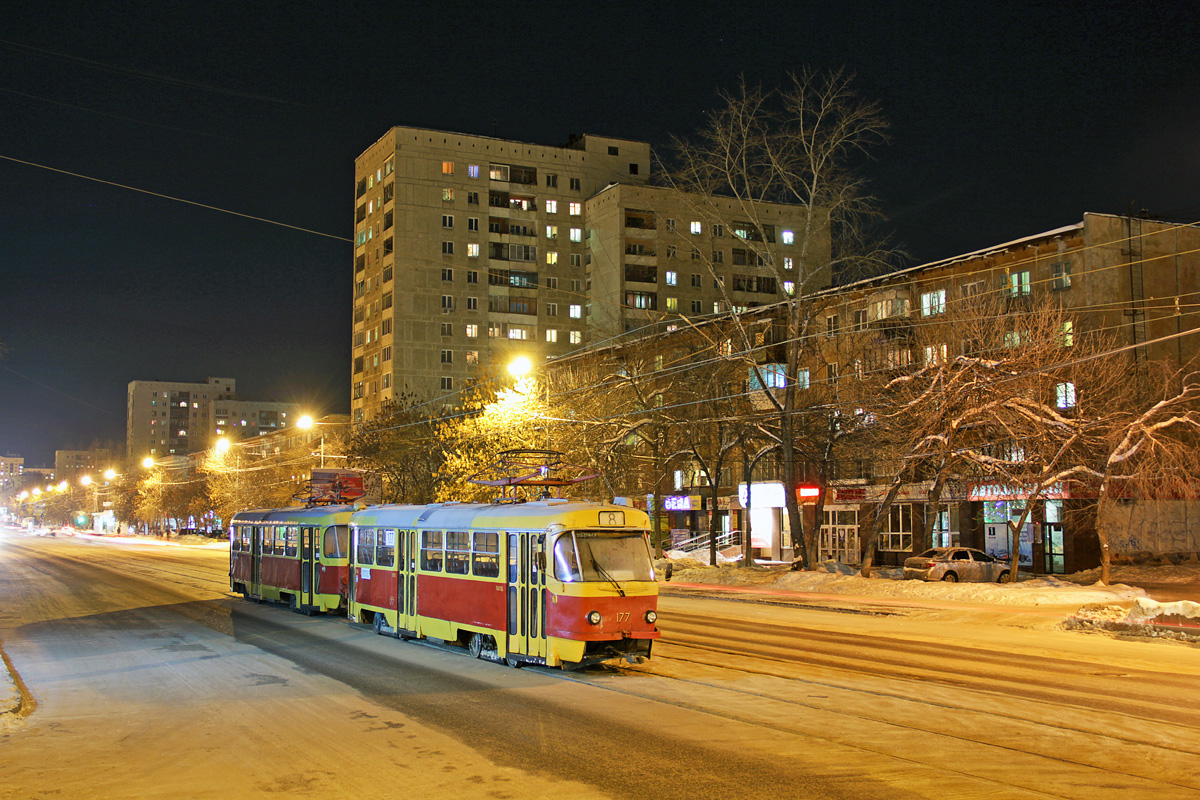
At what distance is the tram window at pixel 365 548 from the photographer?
22.3m

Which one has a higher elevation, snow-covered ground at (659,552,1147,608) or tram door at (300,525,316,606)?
tram door at (300,525,316,606)

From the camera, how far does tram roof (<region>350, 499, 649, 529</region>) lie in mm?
15438

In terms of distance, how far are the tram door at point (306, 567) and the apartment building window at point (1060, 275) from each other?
33217 millimetres

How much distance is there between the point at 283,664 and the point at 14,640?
8640mm

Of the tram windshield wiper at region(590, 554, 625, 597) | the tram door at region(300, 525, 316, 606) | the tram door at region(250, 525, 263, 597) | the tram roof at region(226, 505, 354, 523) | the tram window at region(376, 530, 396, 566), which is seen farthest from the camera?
the tram door at region(250, 525, 263, 597)

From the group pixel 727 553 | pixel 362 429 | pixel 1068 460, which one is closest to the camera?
pixel 1068 460

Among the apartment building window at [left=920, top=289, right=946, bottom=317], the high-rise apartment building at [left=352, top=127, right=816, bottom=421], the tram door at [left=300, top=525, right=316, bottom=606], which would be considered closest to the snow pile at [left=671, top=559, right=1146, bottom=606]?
the apartment building window at [left=920, top=289, right=946, bottom=317]

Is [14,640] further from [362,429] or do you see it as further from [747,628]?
[362,429]

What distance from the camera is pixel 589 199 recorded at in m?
98.9

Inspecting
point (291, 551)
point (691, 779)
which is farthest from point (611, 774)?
point (291, 551)

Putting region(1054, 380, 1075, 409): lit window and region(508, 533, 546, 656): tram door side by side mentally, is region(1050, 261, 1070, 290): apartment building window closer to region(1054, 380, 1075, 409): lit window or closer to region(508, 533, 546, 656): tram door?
region(1054, 380, 1075, 409): lit window

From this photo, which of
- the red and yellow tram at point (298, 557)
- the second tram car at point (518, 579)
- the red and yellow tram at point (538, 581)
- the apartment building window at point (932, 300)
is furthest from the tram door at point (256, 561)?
the apartment building window at point (932, 300)

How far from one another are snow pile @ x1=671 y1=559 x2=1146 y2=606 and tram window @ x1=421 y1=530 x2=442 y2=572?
17049 millimetres

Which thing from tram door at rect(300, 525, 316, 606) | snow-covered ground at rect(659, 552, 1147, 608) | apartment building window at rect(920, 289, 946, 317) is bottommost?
snow-covered ground at rect(659, 552, 1147, 608)
